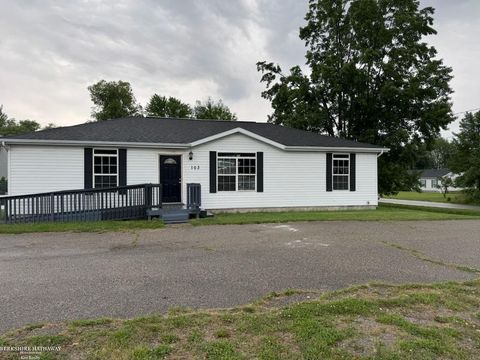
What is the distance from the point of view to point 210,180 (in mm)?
13242

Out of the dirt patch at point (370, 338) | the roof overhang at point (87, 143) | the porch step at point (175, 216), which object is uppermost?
the roof overhang at point (87, 143)

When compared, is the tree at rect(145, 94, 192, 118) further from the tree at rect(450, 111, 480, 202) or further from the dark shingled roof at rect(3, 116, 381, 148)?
the tree at rect(450, 111, 480, 202)

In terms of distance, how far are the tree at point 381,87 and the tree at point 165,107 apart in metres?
18.6

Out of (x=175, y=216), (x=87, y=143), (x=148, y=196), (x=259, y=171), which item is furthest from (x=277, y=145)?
(x=87, y=143)

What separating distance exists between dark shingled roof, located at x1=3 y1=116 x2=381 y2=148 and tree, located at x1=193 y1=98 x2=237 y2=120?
930 inches

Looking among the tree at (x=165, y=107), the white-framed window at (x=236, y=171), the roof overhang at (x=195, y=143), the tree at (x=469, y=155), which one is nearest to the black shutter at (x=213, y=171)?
the white-framed window at (x=236, y=171)

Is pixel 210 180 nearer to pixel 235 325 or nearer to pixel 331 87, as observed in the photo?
pixel 235 325

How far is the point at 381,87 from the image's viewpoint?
2222 centimetres

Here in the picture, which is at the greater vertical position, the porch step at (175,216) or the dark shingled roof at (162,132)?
the dark shingled roof at (162,132)

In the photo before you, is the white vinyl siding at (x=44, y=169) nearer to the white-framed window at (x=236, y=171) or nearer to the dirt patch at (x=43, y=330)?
the white-framed window at (x=236, y=171)

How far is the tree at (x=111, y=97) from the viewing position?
141ft

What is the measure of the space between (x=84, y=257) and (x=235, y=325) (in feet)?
13.4

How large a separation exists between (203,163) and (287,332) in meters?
10.5

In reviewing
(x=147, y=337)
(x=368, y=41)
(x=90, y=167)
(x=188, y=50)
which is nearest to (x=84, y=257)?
(x=147, y=337)
